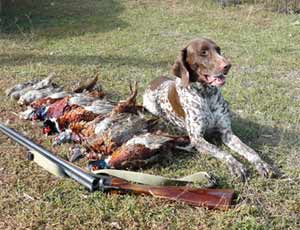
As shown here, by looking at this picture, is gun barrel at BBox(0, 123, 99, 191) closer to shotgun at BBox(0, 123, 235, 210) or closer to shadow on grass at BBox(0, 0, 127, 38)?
shotgun at BBox(0, 123, 235, 210)

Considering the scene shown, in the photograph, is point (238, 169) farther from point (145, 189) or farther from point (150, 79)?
point (150, 79)

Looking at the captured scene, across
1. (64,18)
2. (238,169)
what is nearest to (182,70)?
(238,169)

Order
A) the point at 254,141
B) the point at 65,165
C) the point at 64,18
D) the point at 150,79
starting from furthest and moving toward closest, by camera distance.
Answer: the point at 64,18 → the point at 150,79 → the point at 254,141 → the point at 65,165

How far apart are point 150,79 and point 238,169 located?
2.84 meters

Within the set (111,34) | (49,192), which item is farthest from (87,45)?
(49,192)

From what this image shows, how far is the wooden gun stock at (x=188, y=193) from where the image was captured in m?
3.52

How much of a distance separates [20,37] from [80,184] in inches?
233

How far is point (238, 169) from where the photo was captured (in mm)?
3994

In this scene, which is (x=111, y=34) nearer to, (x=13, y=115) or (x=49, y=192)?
(x=13, y=115)

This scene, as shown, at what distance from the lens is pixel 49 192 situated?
379cm

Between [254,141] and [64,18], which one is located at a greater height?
[254,141]

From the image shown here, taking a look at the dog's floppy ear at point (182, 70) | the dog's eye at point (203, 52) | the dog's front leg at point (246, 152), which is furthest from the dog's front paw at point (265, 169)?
the dog's eye at point (203, 52)

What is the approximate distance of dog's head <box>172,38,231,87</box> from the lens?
4.36 m

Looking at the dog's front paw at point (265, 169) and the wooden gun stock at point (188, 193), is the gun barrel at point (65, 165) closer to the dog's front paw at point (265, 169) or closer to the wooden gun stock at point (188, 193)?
the wooden gun stock at point (188, 193)
